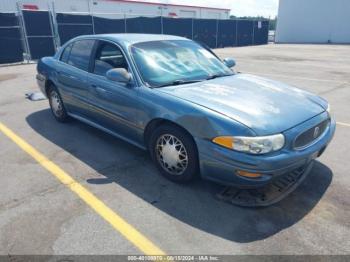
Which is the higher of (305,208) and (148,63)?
(148,63)

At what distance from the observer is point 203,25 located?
24172mm

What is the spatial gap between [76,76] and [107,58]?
2.24ft

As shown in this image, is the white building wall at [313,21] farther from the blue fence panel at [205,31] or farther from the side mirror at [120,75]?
the side mirror at [120,75]

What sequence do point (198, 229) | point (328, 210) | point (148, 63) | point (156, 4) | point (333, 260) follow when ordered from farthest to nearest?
point (156, 4) < point (148, 63) < point (328, 210) < point (198, 229) < point (333, 260)

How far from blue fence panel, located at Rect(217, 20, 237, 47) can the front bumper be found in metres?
24.0

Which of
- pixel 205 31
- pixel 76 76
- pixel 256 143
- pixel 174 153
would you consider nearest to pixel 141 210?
pixel 174 153

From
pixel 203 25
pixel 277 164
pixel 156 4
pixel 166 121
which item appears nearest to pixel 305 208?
pixel 277 164

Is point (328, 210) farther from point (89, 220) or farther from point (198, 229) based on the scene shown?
point (89, 220)

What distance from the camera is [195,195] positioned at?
3320 millimetres

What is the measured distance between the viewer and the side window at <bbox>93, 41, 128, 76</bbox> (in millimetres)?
4082

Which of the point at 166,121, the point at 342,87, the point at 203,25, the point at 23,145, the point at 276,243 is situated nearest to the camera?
the point at 276,243

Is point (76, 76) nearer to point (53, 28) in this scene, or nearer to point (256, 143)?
point (256, 143)

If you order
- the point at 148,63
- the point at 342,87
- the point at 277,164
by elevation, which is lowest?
the point at 342,87

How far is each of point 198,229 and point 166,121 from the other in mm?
1229
